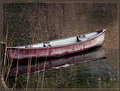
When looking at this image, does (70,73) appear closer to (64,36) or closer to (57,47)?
(57,47)

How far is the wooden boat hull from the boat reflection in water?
225 millimetres

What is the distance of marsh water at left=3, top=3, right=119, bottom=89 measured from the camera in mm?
9422

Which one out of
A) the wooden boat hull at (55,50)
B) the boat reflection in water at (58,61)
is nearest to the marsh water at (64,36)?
the boat reflection in water at (58,61)

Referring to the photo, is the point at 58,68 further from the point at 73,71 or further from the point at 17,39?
the point at 17,39

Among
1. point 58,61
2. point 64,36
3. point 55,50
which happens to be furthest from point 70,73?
point 64,36

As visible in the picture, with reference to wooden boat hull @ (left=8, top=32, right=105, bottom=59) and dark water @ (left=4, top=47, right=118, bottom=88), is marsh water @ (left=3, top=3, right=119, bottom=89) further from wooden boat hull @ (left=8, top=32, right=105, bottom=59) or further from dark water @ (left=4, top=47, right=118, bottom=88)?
wooden boat hull @ (left=8, top=32, right=105, bottom=59)

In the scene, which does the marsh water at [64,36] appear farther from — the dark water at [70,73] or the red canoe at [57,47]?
the red canoe at [57,47]

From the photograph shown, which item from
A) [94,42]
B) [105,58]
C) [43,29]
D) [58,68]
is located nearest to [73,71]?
[58,68]

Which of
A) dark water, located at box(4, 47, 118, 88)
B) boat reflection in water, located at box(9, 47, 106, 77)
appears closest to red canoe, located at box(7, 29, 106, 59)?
boat reflection in water, located at box(9, 47, 106, 77)

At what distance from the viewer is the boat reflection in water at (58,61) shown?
11109mm

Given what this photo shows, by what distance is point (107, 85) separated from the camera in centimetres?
904

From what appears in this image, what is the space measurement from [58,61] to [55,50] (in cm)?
63

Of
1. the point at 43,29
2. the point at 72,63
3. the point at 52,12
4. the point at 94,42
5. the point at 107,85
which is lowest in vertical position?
the point at 107,85

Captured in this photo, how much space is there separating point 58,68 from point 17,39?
5.03m
